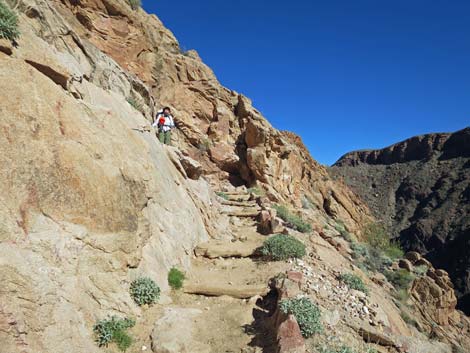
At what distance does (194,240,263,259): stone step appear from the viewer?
344 inches

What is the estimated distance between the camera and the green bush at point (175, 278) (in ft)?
21.8

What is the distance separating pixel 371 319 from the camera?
6.54 metres

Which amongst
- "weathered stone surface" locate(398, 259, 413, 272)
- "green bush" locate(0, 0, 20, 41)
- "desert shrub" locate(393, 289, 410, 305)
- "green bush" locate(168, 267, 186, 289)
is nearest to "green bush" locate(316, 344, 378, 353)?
"green bush" locate(168, 267, 186, 289)

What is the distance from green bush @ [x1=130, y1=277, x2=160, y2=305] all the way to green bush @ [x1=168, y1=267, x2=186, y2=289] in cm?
80

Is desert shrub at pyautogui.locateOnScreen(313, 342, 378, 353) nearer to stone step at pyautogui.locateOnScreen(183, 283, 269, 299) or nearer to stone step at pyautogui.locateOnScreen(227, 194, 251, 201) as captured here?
stone step at pyautogui.locateOnScreen(183, 283, 269, 299)

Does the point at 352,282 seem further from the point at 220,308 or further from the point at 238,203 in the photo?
the point at 238,203

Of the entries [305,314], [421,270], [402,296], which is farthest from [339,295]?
[421,270]

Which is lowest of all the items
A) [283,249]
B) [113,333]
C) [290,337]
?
[290,337]

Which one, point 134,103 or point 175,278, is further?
point 134,103

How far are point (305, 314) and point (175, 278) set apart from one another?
286 centimetres

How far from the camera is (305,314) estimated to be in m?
5.16

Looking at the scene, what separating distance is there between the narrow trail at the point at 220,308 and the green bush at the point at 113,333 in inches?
12.0

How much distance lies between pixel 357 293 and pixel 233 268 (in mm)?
3044

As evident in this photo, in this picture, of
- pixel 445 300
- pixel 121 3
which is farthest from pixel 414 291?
pixel 121 3
